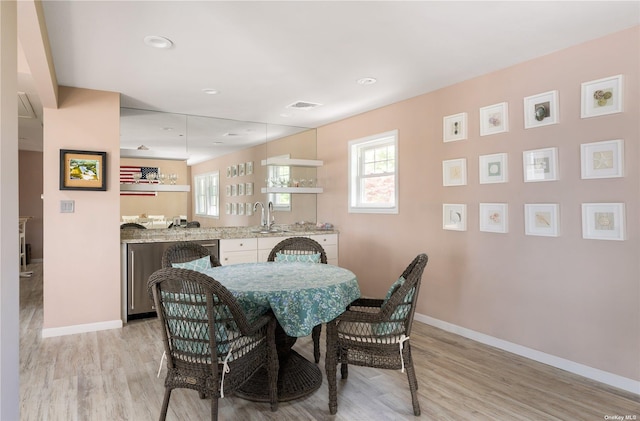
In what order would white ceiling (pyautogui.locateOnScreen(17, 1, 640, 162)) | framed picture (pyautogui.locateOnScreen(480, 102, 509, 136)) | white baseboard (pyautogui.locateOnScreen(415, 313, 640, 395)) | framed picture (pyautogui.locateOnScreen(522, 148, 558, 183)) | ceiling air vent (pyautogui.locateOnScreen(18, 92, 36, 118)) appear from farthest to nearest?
ceiling air vent (pyautogui.locateOnScreen(18, 92, 36, 118)) → framed picture (pyautogui.locateOnScreen(480, 102, 509, 136)) → framed picture (pyautogui.locateOnScreen(522, 148, 558, 183)) → white baseboard (pyautogui.locateOnScreen(415, 313, 640, 395)) → white ceiling (pyautogui.locateOnScreen(17, 1, 640, 162))

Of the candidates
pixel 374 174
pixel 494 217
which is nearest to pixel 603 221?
pixel 494 217

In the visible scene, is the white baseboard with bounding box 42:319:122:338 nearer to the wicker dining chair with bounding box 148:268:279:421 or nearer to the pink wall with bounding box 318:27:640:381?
the wicker dining chair with bounding box 148:268:279:421

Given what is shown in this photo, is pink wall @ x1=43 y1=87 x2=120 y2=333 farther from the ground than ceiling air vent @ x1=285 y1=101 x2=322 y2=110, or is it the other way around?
ceiling air vent @ x1=285 y1=101 x2=322 y2=110

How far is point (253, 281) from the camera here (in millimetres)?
2521

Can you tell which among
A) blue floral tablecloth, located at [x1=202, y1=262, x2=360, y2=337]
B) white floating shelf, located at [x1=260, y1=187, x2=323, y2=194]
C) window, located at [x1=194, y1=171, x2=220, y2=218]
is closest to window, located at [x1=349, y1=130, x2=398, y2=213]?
white floating shelf, located at [x1=260, y1=187, x2=323, y2=194]

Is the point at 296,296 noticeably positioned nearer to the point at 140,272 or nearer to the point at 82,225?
the point at 140,272

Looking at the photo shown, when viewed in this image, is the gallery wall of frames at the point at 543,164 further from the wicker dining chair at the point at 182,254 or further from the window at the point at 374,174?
the wicker dining chair at the point at 182,254

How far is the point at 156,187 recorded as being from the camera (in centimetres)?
456

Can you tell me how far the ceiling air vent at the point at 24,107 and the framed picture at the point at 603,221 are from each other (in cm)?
575

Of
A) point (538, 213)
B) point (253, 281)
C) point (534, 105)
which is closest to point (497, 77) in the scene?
point (534, 105)

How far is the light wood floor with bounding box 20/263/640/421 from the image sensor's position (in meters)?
2.28

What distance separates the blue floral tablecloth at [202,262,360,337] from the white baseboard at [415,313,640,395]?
1655 mm

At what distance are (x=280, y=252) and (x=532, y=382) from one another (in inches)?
90.8

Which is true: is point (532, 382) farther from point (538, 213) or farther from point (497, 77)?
point (497, 77)
